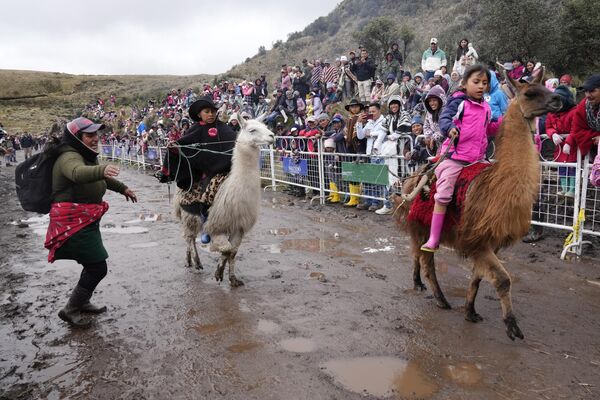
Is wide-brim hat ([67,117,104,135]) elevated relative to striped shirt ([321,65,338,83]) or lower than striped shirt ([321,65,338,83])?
lower

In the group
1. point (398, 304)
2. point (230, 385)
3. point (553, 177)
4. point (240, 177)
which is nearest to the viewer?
point (230, 385)

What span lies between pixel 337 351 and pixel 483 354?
42.4 inches

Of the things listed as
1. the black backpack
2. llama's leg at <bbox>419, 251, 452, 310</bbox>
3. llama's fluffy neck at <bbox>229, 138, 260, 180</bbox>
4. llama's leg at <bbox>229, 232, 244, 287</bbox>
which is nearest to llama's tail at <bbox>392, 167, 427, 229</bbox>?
llama's leg at <bbox>419, 251, 452, 310</bbox>

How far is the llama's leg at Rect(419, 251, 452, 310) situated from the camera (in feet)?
13.9

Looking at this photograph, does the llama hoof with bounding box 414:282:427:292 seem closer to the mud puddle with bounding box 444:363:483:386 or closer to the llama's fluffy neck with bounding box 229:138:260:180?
the mud puddle with bounding box 444:363:483:386

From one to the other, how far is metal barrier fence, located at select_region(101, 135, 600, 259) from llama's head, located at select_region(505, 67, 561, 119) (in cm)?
126

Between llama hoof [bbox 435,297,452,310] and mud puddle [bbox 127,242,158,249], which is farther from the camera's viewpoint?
mud puddle [bbox 127,242,158,249]

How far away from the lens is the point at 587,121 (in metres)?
5.57

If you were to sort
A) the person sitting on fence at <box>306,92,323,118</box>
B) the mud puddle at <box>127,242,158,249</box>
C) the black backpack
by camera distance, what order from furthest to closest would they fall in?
the person sitting on fence at <box>306,92,323,118</box> < the mud puddle at <box>127,242,158,249</box> < the black backpack

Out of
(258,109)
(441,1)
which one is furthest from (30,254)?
(441,1)

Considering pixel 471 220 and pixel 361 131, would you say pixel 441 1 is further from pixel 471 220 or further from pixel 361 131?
pixel 471 220

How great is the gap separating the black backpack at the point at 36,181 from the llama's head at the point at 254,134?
1.94 m

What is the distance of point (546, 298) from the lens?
439 cm

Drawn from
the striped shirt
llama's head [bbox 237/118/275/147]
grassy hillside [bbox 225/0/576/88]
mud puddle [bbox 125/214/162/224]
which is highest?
grassy hillside [bbox 225/0/576/88]
